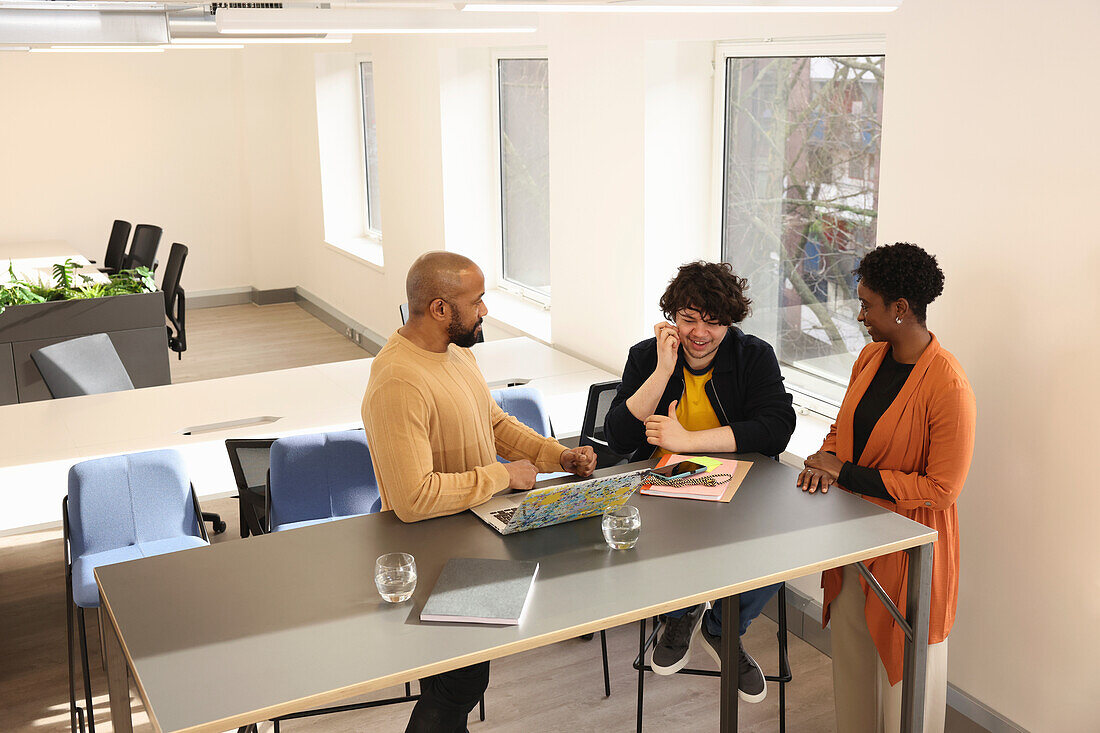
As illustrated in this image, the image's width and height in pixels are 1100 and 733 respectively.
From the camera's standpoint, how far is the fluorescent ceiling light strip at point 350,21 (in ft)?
9.61

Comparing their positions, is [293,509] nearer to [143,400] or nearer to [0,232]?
[143,400]

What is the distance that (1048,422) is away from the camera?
2764 mm

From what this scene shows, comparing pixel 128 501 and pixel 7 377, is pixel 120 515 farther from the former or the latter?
pixel 7 377

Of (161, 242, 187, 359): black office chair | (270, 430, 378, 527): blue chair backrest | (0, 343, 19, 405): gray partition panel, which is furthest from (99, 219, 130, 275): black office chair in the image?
(270, 430, 378, 527): blue chair backrest

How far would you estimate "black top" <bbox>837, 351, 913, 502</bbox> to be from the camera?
2600mm

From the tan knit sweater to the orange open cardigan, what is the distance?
1019 mm

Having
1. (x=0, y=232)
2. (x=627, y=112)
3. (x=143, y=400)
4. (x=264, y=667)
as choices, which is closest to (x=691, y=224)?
(x=627, y=112)

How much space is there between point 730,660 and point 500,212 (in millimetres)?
4412

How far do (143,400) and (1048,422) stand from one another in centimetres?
353

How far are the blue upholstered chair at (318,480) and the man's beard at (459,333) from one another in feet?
3.39

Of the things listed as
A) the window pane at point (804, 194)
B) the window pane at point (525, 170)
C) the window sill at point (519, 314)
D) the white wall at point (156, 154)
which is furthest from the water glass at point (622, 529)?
the white wall at point (156, 154)

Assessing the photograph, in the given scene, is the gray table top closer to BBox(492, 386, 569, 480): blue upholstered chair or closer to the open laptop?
the open laptop

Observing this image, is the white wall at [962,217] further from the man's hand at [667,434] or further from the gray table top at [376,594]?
the man's hand at [667,434]

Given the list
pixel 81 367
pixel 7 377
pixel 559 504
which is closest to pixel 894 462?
pixel 559 504
